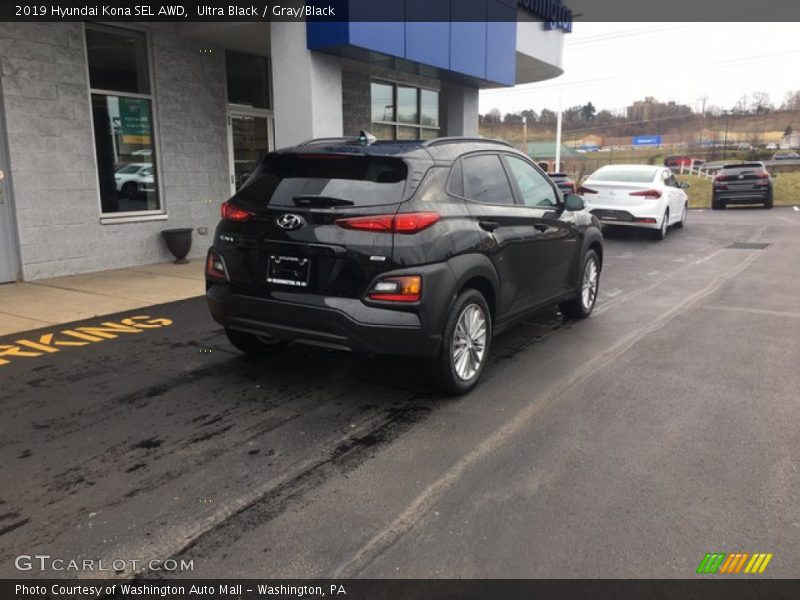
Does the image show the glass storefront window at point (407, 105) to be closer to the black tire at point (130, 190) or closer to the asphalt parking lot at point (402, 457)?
the black tire at point (130, 190)

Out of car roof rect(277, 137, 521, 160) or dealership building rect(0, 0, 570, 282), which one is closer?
car roof rect(277, 137, 521, 160)

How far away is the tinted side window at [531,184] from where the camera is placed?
5.79m

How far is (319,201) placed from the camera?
442 centimetres

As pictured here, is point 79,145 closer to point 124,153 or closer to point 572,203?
point 124,153

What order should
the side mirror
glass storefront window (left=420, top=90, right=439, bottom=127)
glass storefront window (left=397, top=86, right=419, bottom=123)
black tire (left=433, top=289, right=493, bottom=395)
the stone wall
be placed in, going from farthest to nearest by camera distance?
glass storefront window (left=420, top=90, right=439, bottom=127) < glass storefront window (left=397, top=86, right=419, bottom=123) < the stone wall < the side mirror < black tire (left=433, top=289, right=493, bottom=395)

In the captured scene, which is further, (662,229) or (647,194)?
(662,229)

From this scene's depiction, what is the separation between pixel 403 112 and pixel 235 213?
11471 millimetres

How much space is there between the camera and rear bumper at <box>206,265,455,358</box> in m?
4.24

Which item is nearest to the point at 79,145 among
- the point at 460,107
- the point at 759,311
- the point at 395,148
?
the point at 395,148

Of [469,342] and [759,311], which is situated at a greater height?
[469,342]

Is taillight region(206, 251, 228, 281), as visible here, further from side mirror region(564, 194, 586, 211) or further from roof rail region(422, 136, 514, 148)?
side mirror region(564, 194, 586, 211)

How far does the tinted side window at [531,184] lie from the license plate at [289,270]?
2279 mm

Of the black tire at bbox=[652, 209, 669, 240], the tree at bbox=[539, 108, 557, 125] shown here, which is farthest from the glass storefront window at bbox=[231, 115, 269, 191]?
the tree at bbox=[539, 108, 557, 125]
